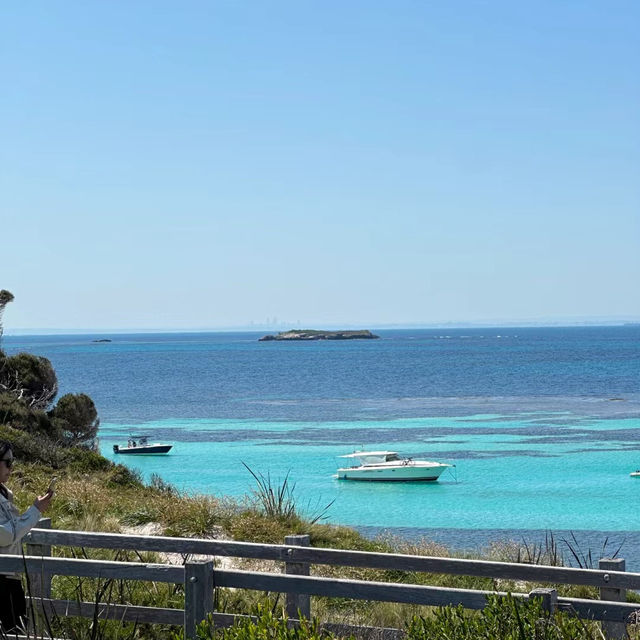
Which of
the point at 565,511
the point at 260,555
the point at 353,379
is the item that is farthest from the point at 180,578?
the point at 353,379

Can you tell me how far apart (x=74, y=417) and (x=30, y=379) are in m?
2.19

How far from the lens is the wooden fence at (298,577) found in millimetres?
5277

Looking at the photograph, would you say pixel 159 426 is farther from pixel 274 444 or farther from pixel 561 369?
pixel 561 369

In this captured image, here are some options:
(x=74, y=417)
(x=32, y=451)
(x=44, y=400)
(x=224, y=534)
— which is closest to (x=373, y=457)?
(x=74, y=417)

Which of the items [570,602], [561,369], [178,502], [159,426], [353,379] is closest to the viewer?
[570,602]

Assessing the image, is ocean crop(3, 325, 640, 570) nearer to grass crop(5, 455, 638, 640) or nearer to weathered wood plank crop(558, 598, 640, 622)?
grass crop(5, 455, 638, 640)

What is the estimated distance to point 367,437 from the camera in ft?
184

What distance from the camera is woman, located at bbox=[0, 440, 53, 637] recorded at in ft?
21.1

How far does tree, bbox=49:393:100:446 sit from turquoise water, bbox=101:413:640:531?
5.92 m

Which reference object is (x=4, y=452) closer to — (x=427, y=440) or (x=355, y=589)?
(x=355, y=589)

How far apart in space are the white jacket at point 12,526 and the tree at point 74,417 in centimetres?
2339

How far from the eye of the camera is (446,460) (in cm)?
4534

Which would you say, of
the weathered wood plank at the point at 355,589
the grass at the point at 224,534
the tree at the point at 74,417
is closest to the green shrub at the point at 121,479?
the grass at the point at 224,534

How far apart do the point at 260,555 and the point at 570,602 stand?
199 centimetres
